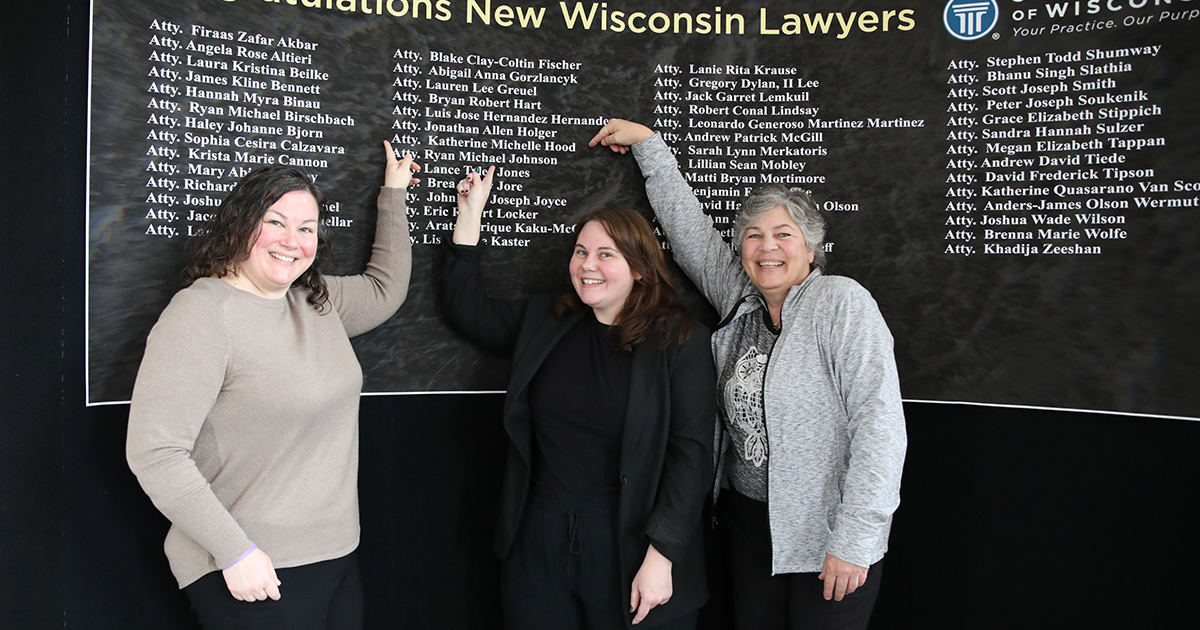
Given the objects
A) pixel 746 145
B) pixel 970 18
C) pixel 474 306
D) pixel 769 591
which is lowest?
pixel 769 591

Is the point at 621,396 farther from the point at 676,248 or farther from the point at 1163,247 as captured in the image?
the point at 1163,247

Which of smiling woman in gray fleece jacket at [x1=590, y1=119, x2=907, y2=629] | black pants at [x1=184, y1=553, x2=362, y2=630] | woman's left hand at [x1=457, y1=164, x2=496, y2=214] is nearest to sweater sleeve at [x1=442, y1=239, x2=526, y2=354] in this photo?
woman's left hand at [x1=457, y1=164, x2=496, y2=214]

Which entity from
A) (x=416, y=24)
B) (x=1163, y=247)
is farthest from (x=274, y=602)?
(x=1163, y=247)

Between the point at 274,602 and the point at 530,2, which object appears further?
the point at 530,2

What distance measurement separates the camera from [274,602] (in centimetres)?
177

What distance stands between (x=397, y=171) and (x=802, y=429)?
1.52 m

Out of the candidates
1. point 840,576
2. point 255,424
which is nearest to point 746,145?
point 840,576

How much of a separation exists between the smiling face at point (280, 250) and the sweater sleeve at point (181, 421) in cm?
17

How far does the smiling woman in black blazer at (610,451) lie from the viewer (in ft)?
6.49

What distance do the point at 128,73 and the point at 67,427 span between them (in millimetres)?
1118

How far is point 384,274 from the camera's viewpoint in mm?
2307

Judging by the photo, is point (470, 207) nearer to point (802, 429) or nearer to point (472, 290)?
point (472, 290)

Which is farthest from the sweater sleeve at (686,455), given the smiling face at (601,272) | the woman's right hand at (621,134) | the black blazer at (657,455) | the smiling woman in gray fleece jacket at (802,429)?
the woman's right hand at (621,134)

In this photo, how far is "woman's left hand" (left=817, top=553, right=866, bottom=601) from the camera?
1.89 m
